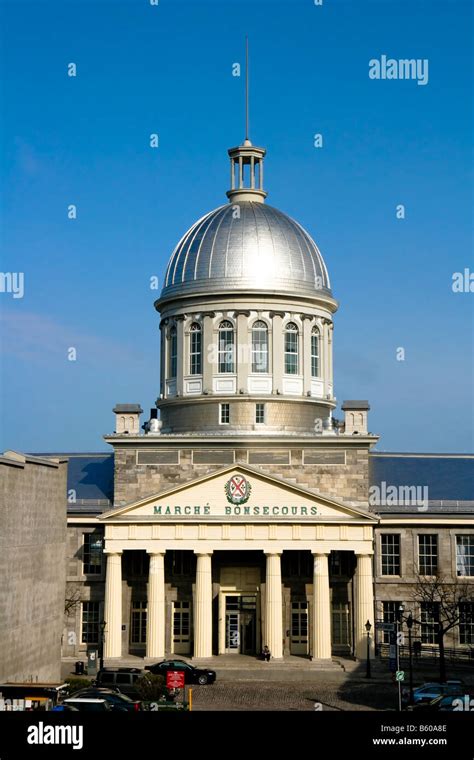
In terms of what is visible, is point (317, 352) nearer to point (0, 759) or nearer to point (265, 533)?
point (265, 533)

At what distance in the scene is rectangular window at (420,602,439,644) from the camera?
64.0 metres

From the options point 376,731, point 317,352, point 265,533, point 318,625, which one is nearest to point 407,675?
point 318,625

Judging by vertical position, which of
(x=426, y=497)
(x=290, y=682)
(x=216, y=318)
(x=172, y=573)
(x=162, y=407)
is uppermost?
(x=216, y=318)

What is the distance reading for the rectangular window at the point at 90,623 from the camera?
65.8 m

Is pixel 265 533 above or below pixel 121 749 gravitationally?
above

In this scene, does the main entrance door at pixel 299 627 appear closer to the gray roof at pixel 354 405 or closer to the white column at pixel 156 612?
the white column at pixel 156 612

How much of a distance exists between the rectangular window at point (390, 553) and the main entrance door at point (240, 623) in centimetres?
780

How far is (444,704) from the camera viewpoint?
141 ft

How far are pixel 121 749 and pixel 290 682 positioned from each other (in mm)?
34122

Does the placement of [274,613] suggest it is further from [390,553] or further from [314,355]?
[314,355]

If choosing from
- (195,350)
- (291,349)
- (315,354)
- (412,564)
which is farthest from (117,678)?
(315,354)

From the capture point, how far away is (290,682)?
5550cm

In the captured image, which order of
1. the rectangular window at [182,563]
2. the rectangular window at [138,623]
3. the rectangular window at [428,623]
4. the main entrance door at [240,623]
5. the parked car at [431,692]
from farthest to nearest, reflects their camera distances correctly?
the rectangular window at [182,563] < the rectangular window at [138,623] < the main entrance door at [240,623] < the rectangular window at [428,623] < the parked car at [431,692]

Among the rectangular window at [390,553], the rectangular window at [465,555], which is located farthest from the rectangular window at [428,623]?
the rectangular window at [465,555]
